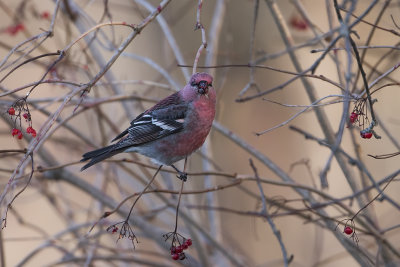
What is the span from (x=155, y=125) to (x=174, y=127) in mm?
142

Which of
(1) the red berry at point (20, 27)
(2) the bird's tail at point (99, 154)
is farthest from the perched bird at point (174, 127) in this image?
(1) the red berry at point (20, 27)

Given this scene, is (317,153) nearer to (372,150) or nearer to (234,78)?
(372,150)

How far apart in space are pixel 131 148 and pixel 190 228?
720mm

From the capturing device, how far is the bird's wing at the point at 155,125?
2.98 meters

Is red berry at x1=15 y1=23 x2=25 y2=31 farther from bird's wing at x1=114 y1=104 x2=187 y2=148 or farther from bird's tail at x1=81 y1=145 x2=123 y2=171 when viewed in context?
bird's tail at x1=81 y1=145 x2=123 y2=171

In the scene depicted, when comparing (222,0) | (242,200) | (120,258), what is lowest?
(120,258)

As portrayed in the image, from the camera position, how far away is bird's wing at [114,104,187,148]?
117 inches

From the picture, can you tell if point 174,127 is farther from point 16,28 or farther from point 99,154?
point 16,28

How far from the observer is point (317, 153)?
7.05m

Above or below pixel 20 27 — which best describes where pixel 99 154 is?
below

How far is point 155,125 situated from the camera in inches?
121

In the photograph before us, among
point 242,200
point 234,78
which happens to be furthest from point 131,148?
point 242,200

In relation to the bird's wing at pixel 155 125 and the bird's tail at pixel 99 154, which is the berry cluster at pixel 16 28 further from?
the bird's tail at pixel 99 154

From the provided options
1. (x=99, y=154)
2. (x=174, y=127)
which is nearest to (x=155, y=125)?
(x=174, y=127)
